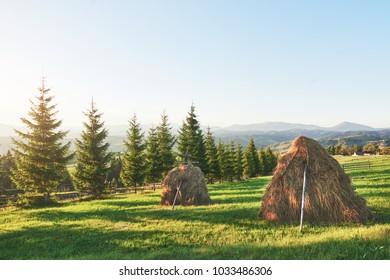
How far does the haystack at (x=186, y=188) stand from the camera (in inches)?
761

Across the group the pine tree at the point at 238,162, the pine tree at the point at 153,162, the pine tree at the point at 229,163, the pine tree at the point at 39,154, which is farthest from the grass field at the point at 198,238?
the pine tree at the point at 238,162

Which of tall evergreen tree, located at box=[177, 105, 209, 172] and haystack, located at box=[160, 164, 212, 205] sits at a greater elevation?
tall evergreen tree, located at box=[177, 105, 209, 172]

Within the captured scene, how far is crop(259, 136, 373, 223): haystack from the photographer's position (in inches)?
449

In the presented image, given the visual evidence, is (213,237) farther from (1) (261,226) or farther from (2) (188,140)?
(2) (188,140)

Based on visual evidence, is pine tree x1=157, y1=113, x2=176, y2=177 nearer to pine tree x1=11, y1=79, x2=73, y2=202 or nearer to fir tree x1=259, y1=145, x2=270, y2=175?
pine tree x1=11, y1=79, x2=73, y2=202

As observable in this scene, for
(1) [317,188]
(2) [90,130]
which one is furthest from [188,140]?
(1) [317,188]

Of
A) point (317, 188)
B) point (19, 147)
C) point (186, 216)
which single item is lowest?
point (186, 216)

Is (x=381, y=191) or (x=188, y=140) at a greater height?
(x=188, y=140)

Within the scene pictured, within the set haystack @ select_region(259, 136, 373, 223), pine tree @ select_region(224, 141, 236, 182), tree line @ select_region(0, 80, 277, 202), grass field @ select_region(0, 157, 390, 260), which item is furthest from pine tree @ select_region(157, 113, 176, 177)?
haystack @ select_region(259, 136, 373, 223)

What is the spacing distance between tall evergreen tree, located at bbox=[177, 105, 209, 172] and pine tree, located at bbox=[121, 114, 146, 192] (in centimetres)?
696

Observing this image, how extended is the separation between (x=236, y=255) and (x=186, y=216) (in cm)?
740

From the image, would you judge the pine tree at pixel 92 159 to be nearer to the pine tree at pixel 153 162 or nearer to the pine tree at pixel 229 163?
the pine tree at pixel 153 162

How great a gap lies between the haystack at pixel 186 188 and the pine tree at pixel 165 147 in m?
18.4

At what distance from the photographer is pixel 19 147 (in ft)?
88.0
